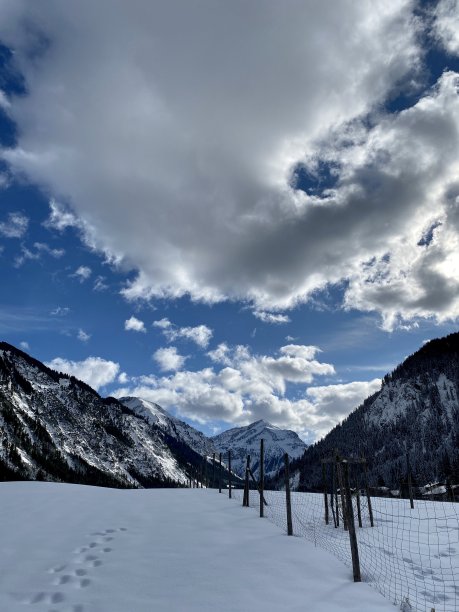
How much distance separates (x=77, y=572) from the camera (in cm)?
856

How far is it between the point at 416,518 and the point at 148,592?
16990 millimetres

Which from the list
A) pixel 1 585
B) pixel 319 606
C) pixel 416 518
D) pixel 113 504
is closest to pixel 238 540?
pixel 319 606

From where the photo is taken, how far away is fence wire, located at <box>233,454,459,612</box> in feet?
32.0

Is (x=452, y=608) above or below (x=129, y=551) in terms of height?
below

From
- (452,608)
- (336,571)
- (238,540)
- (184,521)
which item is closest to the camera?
(452,608)

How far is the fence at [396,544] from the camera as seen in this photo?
970 centimetres

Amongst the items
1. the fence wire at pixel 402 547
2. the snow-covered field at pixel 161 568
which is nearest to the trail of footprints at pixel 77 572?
Answer: the snow-covered field at pixel 161 568

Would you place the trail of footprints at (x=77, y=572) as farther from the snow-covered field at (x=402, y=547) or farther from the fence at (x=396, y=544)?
the snow-covered field at (x=402, y=547)

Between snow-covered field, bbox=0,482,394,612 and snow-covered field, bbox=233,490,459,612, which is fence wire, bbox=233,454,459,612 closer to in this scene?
snow-covered field, bbox=233,490,459,612

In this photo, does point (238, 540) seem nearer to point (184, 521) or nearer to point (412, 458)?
point (184, 521)

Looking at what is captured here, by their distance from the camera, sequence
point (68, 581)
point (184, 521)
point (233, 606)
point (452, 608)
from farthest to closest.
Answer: point (184, 521), point (452, 608), point (68, 581), point (233, 606)

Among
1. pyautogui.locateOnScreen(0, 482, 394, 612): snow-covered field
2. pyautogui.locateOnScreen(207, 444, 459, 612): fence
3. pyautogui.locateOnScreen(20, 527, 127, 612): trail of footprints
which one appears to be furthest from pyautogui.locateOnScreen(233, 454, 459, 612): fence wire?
pyautogui.locateOnScreen(20, 527, 127, 612): trail of footprints

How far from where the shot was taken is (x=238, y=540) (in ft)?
40.6

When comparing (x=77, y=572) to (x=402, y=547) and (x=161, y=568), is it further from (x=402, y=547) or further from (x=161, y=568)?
(x=402, y=547)
